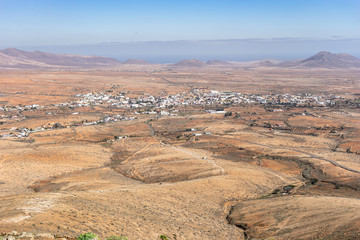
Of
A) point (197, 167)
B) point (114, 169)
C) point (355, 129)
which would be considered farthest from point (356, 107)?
point (114, 169)

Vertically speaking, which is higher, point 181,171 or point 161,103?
point 181,171

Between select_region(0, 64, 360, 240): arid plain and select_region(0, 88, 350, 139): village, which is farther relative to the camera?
select_region(0, 88, 350, 139): village

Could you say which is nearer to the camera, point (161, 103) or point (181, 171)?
point (181, 171)

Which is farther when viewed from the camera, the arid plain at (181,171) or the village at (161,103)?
the village at (161,103)

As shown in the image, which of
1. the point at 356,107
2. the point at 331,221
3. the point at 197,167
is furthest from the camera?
the point at 356,107

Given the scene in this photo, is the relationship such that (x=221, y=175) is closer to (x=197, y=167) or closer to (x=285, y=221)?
(x=197, y=167)

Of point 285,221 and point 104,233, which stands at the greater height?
point 104,233

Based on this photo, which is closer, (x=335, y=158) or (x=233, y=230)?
(x=233, y=230)

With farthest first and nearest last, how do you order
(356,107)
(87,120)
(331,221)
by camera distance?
1. (356,107)
2. (87,120)
3. (331,221)
